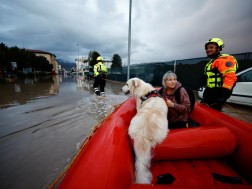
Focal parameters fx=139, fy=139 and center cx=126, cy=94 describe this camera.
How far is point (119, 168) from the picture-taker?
1307 millimetres

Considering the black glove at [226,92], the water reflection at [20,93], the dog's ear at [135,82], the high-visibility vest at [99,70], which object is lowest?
the water reflection at [20,93]

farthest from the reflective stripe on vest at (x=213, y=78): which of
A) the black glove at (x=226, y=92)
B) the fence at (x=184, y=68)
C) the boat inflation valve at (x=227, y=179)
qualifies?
the fence at (x=184, y=68)

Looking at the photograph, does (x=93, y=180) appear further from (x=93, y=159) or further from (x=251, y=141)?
(x=251, y=141)

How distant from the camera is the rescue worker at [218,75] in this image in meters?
2.64

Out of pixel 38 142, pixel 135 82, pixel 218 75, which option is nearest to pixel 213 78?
pixel 218 75

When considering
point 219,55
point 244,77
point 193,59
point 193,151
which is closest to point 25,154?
point 193,151

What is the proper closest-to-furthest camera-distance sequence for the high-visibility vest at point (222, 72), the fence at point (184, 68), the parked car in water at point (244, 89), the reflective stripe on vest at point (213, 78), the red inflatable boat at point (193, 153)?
the red inflatable boat at point (193, 153), the high-visibility vest at point (222, 72), the reflective stripe on vest at point (213, 78), the parked car in water at point (244, 89), the fence at point (184, 68)

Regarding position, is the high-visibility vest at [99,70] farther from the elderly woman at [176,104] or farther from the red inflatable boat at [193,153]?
the red inflatable boat at [193,153]

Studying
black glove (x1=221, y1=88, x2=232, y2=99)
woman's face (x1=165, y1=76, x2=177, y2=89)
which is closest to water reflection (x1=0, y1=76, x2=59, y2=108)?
woman's face (x1=165, y1=76, x2=177, y2=89)

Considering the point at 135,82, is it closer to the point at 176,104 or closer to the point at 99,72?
the point at 176,104

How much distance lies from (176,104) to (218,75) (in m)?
1.22

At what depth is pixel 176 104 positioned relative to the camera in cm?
245

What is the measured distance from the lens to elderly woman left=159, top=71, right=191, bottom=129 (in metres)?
2.44

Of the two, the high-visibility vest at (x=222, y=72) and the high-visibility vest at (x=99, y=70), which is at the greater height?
the high-visibility vest at (x=99, y=70)
